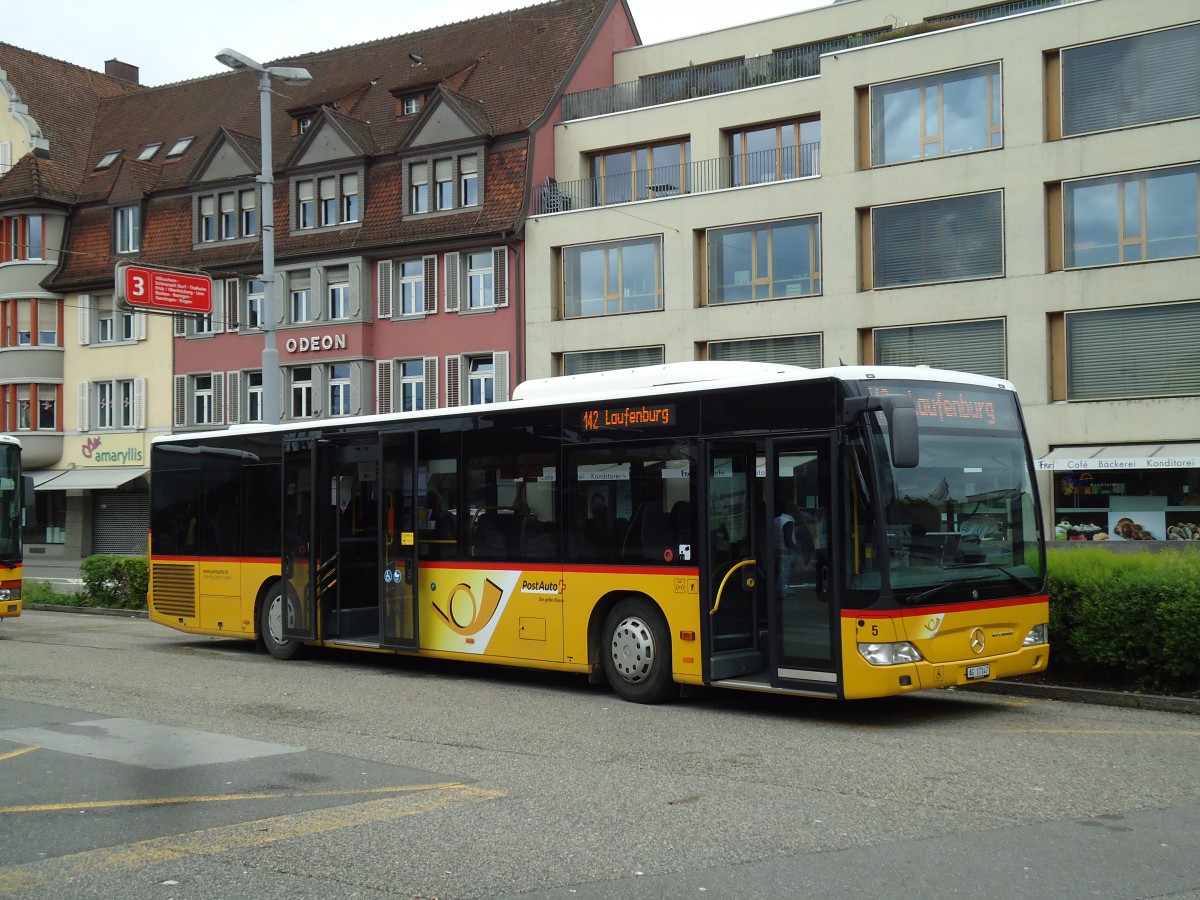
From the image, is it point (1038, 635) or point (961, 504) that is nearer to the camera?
point (961, 504)

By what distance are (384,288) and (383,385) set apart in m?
2.90

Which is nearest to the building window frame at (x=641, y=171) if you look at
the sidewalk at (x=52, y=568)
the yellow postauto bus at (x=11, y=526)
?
the sidewalk at (x=52, y=568)

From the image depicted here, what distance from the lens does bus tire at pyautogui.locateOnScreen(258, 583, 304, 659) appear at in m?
17.0

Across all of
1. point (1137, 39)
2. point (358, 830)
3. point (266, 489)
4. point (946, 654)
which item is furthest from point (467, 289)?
point (358, 830)

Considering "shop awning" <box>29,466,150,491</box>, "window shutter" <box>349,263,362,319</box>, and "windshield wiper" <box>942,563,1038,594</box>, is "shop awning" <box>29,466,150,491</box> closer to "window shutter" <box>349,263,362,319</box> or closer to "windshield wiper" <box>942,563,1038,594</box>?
"window shutter" <box>349,263,362,319</box>

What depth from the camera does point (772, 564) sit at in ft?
38.0

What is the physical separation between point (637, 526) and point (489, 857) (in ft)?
20.4

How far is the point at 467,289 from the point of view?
133ft

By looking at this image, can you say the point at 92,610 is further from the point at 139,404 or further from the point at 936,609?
the point at 139,404

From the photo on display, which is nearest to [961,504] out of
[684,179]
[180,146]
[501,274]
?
[684,179]

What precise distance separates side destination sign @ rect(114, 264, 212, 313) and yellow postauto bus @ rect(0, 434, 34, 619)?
422 centimetres

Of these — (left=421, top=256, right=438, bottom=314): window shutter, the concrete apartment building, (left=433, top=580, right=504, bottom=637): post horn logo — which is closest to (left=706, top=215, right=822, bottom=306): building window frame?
the concrete apartment building

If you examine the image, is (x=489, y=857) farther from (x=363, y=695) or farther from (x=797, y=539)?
(x=363, y=695)

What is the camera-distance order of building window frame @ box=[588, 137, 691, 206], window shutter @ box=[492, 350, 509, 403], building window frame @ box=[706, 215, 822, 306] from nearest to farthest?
1. building window frame @ box=[706, 215, 822, 306]
2. building window frame @ box=[588, 137, 691, 206]
3. window shutter @ box=[492, 350, 509, 403]
